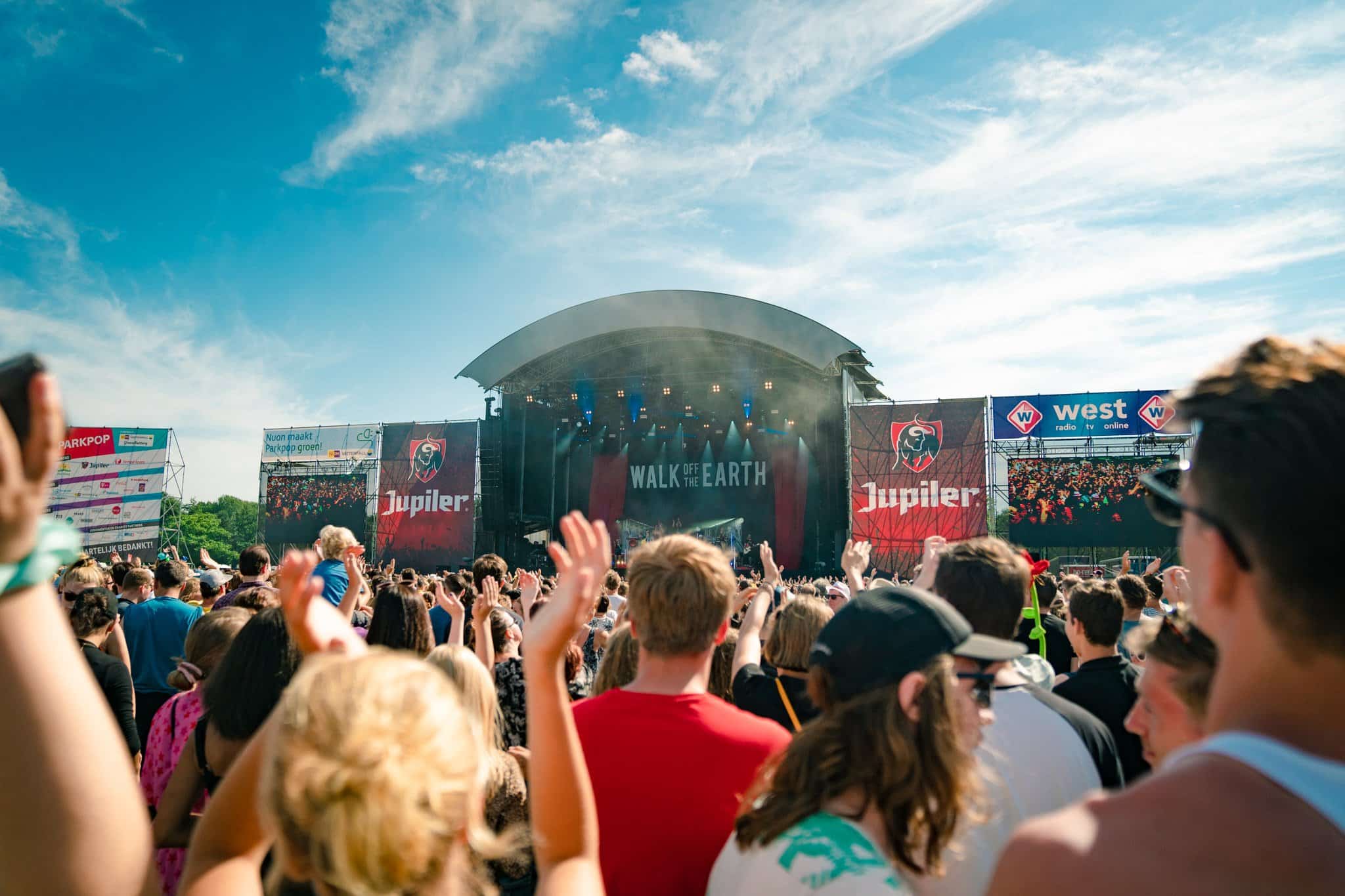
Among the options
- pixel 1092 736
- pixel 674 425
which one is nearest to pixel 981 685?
pixel 1092 736

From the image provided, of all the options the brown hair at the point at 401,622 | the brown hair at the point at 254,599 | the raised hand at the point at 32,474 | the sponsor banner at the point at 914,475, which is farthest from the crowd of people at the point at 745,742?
the sponsor banner at the point at 914,475

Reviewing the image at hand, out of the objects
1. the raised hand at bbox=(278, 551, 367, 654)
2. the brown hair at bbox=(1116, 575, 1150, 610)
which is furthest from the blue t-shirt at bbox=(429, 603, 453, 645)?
the brown hair at bbox=(1116, 575, 1150, 610)

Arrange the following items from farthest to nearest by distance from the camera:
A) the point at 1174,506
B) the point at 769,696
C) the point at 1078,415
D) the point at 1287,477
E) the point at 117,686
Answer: the point at 1078,415 < the point at 117,686 < the point at 769,696 < the point at 1174,506 < the point at 1287,477

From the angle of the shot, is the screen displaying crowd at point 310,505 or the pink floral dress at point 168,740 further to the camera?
the screen displaying crowd at point 310,505

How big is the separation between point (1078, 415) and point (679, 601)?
2308 centimetres

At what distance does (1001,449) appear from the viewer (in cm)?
2255

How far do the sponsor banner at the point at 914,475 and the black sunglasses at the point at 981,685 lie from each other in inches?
820

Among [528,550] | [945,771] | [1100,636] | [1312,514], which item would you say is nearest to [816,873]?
[945,771]

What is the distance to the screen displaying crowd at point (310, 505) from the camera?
91.0 feet

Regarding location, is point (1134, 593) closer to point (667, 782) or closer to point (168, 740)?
point (667, 782)

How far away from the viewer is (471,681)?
2.66 m

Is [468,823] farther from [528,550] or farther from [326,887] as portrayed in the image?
[528,550]

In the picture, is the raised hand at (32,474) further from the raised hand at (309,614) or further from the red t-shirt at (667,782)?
the red t-shirt at (667,782)

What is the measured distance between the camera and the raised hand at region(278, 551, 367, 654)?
143cm
